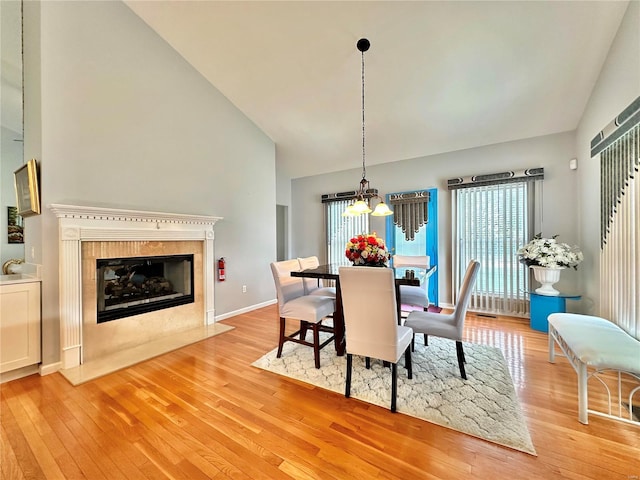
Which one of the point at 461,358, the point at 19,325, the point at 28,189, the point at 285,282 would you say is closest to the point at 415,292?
the point at 461,358

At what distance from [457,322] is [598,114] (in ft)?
9.79

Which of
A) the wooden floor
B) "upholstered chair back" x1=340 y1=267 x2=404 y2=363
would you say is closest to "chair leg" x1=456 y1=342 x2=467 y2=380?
the wooden floor

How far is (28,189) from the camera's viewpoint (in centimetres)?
253

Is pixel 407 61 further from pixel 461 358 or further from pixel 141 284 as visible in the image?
pixel 141 284

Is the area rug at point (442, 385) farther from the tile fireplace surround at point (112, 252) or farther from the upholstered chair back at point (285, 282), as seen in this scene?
the tile fireplace surround at point (112, 252)

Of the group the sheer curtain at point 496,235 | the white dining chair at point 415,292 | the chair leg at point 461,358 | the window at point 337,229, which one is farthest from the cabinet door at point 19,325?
the sheer curtain at point 496,235

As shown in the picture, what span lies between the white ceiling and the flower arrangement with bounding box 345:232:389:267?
7.08 feet

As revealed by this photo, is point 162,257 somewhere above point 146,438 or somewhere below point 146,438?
above

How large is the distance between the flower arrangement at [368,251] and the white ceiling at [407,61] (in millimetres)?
2157

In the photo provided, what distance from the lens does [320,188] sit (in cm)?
577

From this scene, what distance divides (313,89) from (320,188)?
2434mm

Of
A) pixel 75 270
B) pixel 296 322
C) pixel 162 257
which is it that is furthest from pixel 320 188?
pixel 75 270

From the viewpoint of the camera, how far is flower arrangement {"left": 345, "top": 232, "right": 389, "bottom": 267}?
2.54 meters

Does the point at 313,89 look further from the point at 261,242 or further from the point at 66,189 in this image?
the point at 66,189
